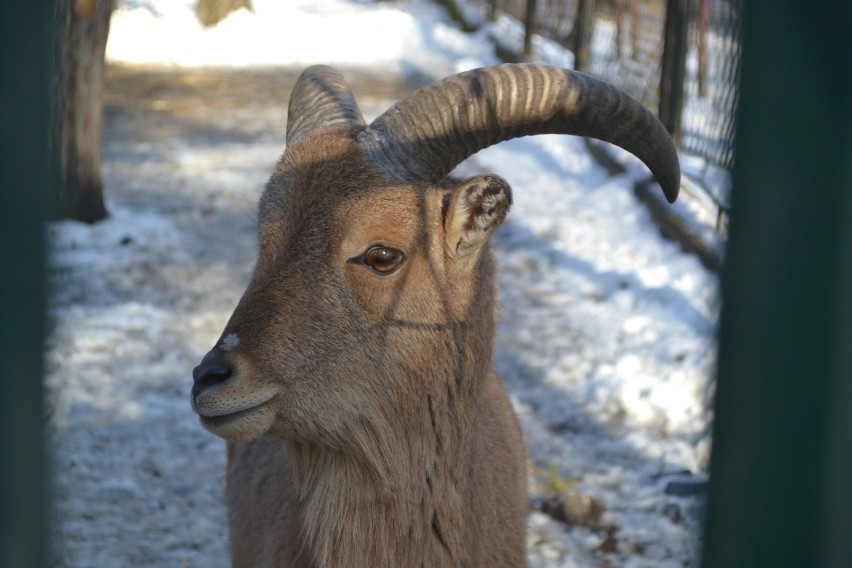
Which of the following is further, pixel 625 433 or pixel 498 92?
pixel 625 433

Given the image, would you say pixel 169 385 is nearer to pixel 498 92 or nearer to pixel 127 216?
pixel 127 216

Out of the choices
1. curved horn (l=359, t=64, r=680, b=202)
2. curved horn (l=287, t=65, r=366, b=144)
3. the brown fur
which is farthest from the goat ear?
curved horn (l=287, t=65, r=366, b=144)

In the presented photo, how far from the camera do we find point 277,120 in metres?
14.3

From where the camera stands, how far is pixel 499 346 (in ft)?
25.3

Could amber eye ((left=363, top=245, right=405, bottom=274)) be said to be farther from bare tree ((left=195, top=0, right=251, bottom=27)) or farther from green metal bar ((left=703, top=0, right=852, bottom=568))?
bare tree ((left=195, top=0, right=251, bottom=27))

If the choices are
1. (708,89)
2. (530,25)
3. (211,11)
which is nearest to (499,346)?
(708,89)

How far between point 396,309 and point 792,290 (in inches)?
90.3

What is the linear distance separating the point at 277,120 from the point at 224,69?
160 inches

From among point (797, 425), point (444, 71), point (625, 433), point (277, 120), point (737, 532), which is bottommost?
point (625, 433)

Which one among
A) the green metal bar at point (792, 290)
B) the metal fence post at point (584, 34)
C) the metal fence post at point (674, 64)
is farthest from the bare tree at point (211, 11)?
the green metal bar at point (792, 290)

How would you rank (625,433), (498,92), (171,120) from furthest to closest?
(171,120) < (625,433) < (498,92)

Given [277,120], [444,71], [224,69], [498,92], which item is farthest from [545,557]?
[224,69]

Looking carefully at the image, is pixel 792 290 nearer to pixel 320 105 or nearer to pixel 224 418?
pixel 224 418

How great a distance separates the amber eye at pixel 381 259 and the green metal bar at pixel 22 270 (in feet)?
6.84
